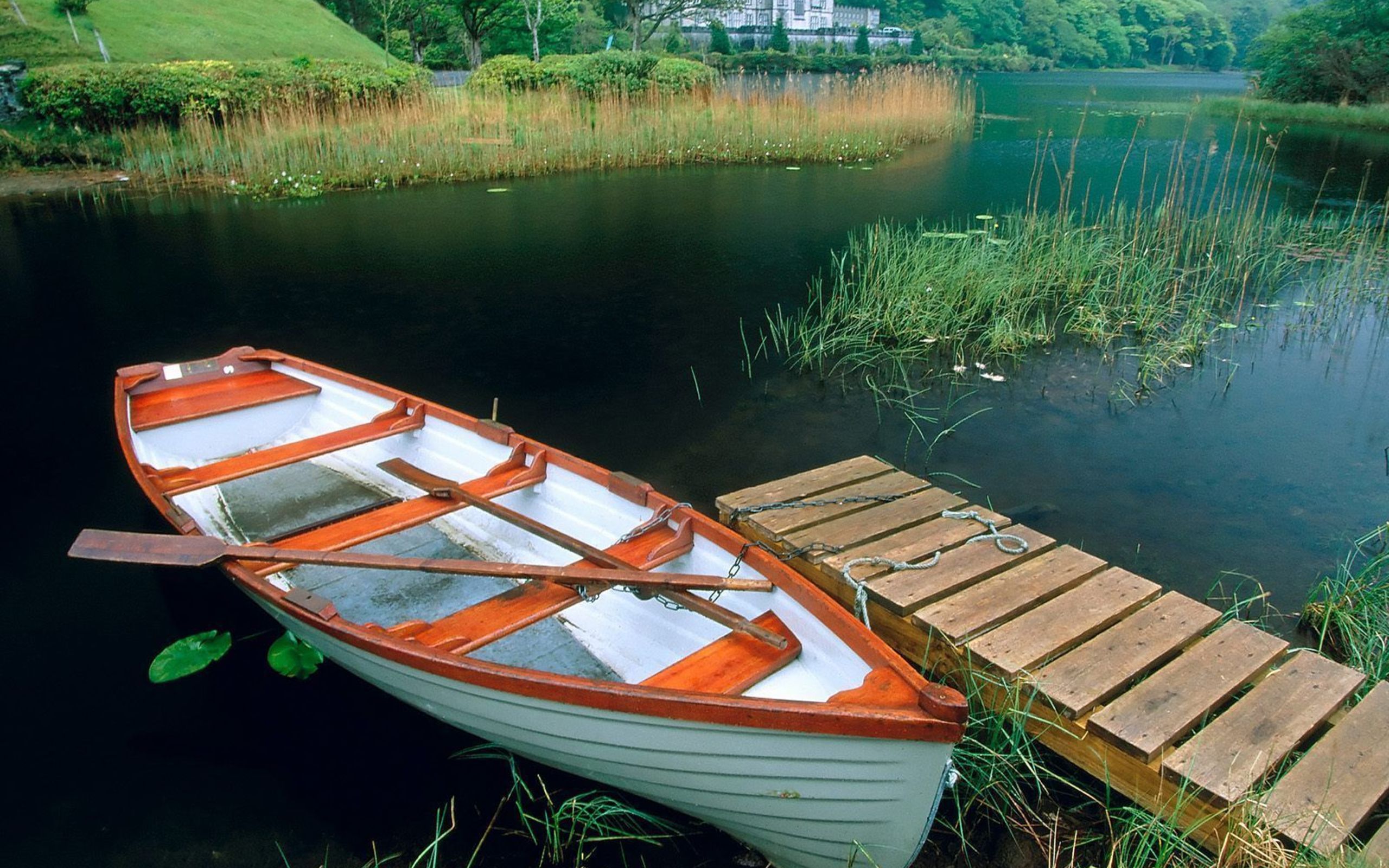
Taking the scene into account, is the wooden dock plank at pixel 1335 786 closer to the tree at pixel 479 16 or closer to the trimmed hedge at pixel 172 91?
the trimmed hedge at pixel 172 91

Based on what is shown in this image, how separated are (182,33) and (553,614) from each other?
22397mm

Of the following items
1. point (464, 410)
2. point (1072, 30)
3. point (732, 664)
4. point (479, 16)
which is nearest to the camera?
point (732, 664)

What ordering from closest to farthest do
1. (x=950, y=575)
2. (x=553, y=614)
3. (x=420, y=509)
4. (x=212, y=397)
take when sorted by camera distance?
(x=553, y=614) → (x=950, y=575) → (x=420, y=509) → (x=212, y=397)

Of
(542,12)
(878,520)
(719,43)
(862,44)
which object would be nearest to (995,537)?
(878,520)

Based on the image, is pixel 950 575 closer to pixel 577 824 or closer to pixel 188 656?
pixel 577 824

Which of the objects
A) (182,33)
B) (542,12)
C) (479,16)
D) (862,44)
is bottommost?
(182,33)

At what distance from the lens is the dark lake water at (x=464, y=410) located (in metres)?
3.02

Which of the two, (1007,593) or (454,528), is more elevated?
(1007,593)

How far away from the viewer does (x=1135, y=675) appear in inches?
109

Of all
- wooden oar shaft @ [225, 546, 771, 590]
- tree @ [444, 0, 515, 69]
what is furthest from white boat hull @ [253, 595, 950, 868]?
tree @ [444, 0, 515, 69]

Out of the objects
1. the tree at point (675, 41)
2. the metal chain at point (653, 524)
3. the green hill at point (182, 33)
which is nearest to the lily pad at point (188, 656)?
the metal chain at point (653, 524)

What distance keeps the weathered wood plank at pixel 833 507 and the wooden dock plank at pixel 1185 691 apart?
1459 millimetres

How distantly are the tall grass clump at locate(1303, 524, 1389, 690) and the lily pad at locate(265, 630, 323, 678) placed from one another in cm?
394

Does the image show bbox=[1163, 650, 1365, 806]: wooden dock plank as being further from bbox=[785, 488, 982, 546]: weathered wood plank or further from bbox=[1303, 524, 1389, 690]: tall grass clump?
bbox=[785, 488, 982, 546]: weathered wood plank
